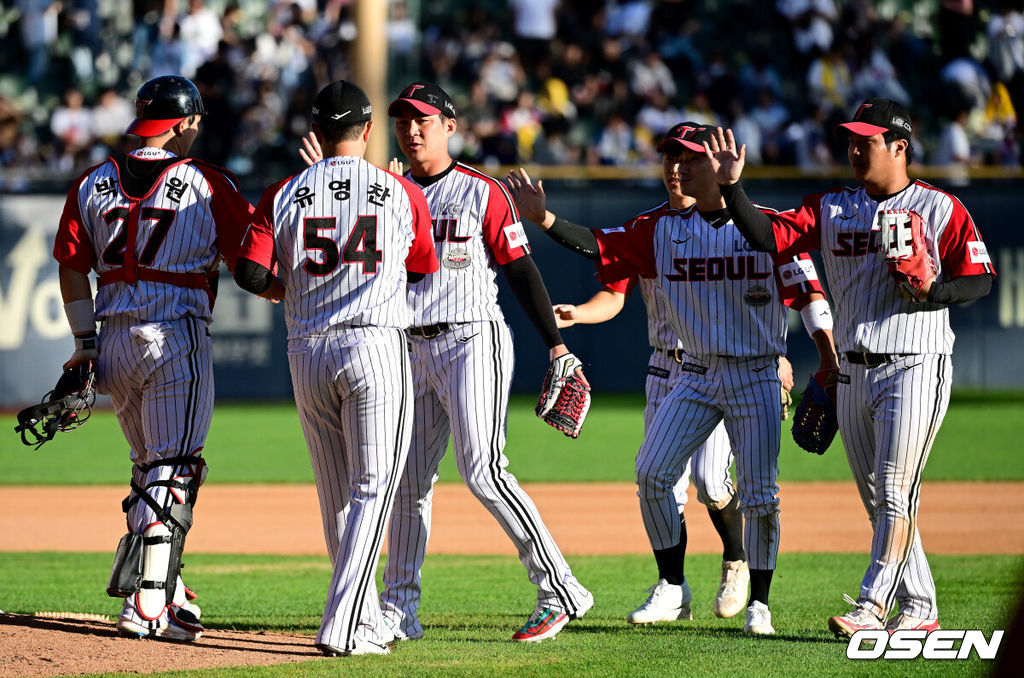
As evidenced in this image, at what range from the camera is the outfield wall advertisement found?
52.7ft

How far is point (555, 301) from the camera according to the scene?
54.6 ft

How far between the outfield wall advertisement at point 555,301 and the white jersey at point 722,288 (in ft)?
34.3

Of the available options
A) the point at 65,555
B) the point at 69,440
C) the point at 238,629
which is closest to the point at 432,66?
the point at 69,440

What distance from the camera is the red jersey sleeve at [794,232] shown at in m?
5.37

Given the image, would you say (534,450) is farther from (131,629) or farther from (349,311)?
(349,311)

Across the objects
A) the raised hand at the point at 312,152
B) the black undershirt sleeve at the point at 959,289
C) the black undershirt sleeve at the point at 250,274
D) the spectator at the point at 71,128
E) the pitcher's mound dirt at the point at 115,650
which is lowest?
the pitcher's mound dirt at the point at 115,650

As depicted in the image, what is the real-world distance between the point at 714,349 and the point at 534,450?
27.8ft

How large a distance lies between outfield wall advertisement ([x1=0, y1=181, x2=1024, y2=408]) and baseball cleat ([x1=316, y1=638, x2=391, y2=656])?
11.4 meters

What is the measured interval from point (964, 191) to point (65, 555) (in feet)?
39.5

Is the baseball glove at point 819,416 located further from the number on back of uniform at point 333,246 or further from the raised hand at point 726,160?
the number on back of uniform at point 333,246

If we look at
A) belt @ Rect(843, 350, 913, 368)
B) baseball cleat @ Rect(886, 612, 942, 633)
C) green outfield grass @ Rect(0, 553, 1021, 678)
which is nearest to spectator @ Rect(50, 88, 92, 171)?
green outfield grass @ Rect(0, 553, 1021, 678)

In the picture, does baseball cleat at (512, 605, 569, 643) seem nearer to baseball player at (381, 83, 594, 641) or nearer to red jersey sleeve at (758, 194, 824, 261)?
baseball player at (381, 83, 594, 641)

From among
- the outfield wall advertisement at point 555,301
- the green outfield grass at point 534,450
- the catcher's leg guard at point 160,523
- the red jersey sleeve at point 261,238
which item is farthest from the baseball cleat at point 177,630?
the outfield wall advertisement at point 555,301

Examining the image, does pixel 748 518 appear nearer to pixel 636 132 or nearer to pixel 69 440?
pixel 69 440
